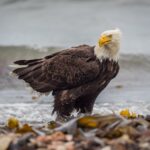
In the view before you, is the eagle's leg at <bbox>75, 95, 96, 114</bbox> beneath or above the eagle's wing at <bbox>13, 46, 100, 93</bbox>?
beneath

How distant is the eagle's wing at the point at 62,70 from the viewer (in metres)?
10.1

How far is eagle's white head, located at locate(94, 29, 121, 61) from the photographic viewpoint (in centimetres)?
1005

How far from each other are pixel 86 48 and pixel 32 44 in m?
7.45

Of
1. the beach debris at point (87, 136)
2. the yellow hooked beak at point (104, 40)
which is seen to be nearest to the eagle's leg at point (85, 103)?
the yellow hooked beak at point (104, 40)

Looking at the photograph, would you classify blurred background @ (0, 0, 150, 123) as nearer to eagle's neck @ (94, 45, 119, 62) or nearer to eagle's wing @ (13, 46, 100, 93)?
eagle's wing @ (13, 46, 100, 93)

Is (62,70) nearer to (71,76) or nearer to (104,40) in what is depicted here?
(71,76)

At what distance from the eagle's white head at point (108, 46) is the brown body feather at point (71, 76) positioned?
7 cm

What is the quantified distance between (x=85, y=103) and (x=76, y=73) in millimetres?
460

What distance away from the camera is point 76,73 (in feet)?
33.5

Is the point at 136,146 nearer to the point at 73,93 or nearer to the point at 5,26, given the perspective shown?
the point at 73,93

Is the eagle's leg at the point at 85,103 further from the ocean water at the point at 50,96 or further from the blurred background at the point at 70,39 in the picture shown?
the blurred background at the point at 70,39

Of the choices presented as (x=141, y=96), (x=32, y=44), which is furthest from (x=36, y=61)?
(x=32, y=44)

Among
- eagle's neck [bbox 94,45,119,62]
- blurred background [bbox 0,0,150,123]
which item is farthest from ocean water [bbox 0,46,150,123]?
eagle's neck [bbox 94,45,119,62]

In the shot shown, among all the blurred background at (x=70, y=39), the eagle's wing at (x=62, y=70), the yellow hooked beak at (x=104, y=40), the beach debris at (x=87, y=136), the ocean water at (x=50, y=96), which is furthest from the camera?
the blurred background at (x=70, y=39)
